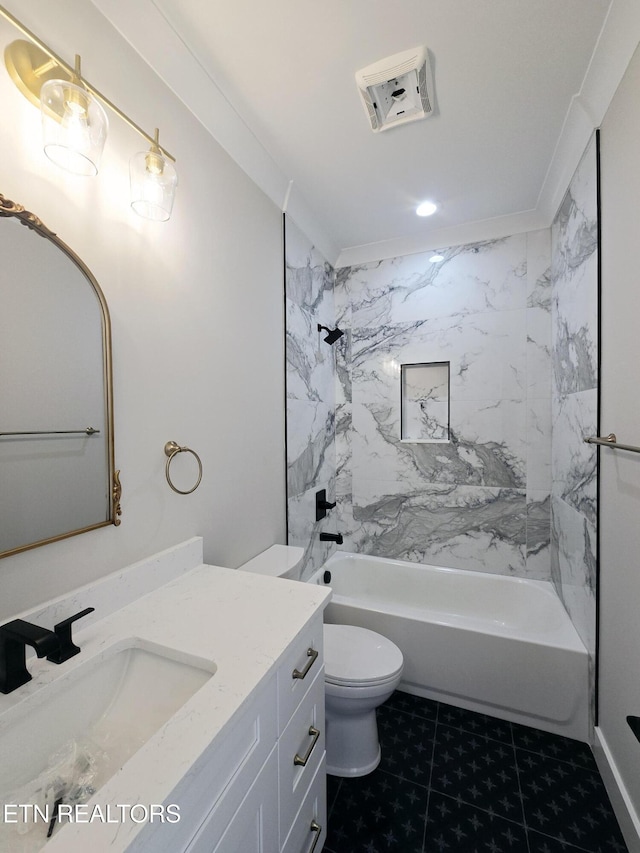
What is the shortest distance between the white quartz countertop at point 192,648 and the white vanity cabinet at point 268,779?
29 mm

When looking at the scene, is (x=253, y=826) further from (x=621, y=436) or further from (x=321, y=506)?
(x=321, y=506)

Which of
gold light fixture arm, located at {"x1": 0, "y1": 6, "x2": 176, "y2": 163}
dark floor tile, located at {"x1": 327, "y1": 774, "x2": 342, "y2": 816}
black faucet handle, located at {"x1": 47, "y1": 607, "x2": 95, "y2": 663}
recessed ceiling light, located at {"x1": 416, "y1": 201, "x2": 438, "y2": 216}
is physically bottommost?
dark floor tile, located at {"x1": 327, "y1": 774, "x2": 342, "y2": 816}

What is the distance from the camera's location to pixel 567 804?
1.34m

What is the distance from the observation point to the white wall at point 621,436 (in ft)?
3.79

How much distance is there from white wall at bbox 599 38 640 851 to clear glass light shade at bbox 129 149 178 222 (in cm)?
145

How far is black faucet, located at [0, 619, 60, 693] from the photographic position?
0.68 meters

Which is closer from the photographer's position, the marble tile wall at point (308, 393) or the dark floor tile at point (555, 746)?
the dark floor tile at point (555, 746)

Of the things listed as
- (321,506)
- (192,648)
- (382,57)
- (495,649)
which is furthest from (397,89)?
(495,649)

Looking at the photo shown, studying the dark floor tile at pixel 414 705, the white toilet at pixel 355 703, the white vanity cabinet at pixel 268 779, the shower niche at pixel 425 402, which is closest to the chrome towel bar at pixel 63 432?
the white vanity cabinet at pixel 268 779

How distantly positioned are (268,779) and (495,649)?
1.36 meters

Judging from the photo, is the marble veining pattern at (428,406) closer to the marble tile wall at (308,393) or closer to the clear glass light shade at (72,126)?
the marble tile wall at (308,393)

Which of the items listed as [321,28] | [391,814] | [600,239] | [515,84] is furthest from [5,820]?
[515,84]

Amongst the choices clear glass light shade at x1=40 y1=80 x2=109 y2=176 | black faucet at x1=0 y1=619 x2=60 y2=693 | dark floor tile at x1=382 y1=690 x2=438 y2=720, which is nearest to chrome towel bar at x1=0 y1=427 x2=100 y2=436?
black faucet at x1=0 y1=619 x2=60 y2=693

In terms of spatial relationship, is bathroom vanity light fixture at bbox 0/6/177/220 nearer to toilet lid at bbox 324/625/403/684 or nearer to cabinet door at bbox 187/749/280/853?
cabinet door at bbox 187/749/280/853
